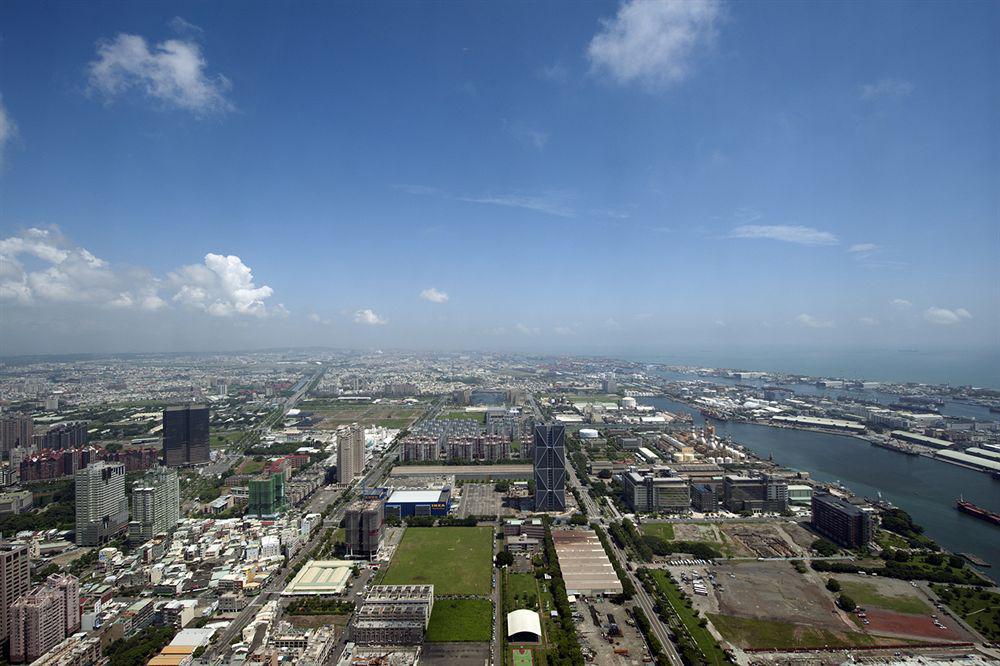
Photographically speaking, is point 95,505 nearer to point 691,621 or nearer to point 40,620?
point 40,620

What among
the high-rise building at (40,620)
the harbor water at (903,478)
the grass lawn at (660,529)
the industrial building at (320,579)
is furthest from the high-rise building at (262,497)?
the harbor water at (903,478)

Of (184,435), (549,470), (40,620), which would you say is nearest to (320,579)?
(40,620)

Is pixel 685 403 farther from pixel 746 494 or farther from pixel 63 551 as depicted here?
pixel 63 551

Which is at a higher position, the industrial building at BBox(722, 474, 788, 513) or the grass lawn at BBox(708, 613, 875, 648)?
the industrial building at BBox(722, 474, 788, 513)

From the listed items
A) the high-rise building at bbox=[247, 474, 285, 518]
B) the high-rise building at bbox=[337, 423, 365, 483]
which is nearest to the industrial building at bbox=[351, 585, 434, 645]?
the high-rise building at bbox=[247, 474, 285, 518]

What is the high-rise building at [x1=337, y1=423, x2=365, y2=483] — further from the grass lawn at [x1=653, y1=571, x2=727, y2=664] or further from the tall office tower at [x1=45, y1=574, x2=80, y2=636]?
the grass lawn at [x1=653, y1=571, x2=727, y2=664]

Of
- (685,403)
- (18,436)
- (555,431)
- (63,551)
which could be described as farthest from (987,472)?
(18,436)
